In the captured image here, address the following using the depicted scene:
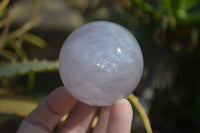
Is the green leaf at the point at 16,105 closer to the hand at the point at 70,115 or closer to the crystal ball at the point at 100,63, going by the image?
the hand at the point at 70,115

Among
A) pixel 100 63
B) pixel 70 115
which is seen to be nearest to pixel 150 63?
pixel 70 115

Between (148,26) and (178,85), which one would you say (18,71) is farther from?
(178,85)

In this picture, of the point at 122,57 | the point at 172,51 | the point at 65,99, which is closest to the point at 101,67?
the point at 122,57

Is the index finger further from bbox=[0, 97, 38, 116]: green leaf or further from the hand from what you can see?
bbox=[0, 97, 38, 116]: green leaf

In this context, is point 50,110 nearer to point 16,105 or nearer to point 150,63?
point 16,105

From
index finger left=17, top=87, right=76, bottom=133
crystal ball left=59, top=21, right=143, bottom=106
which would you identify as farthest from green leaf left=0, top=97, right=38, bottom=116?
crystal ball left=59, top=21, right=143, bottom=106

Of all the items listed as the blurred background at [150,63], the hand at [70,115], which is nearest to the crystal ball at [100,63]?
the hand at [70,115]

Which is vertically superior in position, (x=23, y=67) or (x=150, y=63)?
(x=23, y=67)

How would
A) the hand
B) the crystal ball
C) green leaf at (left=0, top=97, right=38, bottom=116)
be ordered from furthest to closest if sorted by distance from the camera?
1. green leaf at (left=0, top=97, right=38, bottom=116)
2. the hand
3. the crystal ball
